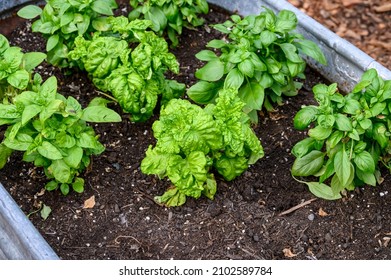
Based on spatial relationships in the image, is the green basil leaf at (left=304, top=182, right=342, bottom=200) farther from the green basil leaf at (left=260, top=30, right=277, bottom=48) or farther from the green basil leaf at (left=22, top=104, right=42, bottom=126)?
the green basil leaf at (left=22, top=104, right=42, bottom=126)

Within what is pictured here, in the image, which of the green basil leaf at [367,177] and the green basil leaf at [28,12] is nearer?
the green basil leaf at [367,177]

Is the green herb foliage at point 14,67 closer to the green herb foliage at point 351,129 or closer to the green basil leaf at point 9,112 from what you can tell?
the green basil leaf at point 9,112

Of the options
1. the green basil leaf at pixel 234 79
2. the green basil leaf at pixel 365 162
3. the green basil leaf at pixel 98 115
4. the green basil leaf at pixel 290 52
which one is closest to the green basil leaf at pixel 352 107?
the green basil leaf at pixel 365 162

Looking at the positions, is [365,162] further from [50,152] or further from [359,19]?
[359,19]

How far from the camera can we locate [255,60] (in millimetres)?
3613

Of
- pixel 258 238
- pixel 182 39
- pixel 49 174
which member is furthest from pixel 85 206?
pixel 182 39

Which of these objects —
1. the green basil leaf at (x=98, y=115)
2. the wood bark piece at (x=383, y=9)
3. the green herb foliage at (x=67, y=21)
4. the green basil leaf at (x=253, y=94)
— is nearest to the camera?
the green basil leaf at (x=98, y=115)

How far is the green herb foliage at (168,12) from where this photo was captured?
4.16 meters

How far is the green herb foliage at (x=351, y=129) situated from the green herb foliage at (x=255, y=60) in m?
0.34

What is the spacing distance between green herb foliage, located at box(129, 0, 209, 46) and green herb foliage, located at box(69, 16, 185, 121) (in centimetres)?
36

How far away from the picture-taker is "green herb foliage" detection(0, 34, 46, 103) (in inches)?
137

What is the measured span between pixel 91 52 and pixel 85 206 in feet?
2.62

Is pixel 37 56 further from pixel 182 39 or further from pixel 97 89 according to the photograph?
pixel 182 39

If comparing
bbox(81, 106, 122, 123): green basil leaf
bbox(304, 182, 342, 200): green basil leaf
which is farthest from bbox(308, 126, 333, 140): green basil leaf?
bbox(81, 106, 122, 123): green basil leaf
